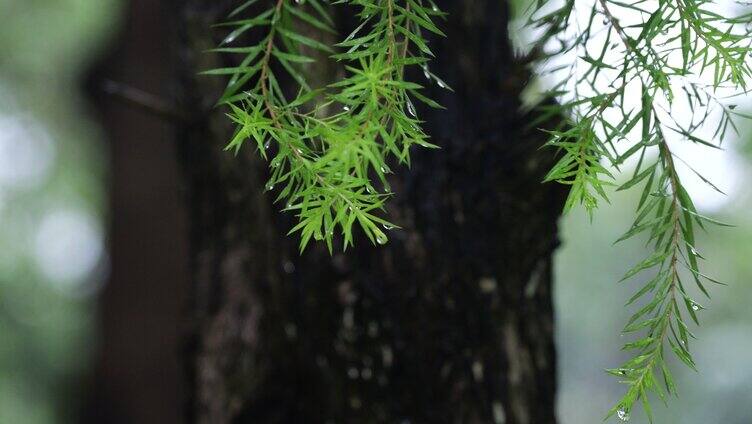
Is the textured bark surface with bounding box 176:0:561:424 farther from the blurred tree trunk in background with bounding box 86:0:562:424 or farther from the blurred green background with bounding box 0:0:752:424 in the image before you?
the blurred green background with bounding box 0:0:752:424

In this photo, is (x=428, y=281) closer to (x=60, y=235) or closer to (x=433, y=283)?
(x=433, y=283)

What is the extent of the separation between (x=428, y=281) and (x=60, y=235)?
7.89 meters

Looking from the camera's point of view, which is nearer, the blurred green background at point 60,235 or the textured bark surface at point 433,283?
the textured bark surface at point 433,283

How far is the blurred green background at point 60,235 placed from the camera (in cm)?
557

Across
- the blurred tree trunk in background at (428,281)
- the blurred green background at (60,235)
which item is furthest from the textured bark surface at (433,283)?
the blurred green background at (60,235)

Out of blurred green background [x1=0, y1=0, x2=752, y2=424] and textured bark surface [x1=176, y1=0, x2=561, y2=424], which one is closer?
textured bark surface [x1=176, y1=0, x2=561, y2=424]

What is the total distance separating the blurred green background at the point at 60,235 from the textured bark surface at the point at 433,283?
5.43ft

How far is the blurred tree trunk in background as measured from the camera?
92cm

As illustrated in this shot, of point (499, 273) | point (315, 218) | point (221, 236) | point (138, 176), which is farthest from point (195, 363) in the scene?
point (138, 176)

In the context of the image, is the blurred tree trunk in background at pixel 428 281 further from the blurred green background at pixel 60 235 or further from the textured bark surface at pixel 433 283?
the blurred green background at pixel 60 235

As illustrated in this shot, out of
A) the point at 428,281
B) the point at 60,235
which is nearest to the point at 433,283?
the point at 428,281

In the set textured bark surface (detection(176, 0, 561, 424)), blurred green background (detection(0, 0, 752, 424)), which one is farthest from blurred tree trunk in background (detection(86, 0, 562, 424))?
blurred green background (detection(0, 0, 752, 424))

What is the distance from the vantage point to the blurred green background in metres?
5.57

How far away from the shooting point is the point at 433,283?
3.00 feet
